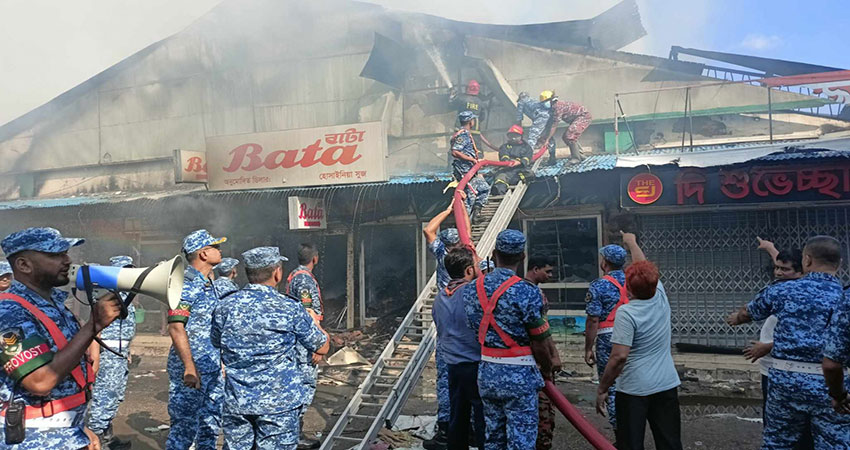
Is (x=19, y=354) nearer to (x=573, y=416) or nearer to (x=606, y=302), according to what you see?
(x=573, y=416)

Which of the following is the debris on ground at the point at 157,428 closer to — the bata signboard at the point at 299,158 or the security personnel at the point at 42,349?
the security personnel at the point at 42,349

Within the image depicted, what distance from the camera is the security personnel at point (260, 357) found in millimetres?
3662

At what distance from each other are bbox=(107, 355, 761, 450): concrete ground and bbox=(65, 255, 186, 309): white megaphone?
3850mm

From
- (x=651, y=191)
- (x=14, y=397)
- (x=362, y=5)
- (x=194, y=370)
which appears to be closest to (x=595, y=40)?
(x=362, y=5)

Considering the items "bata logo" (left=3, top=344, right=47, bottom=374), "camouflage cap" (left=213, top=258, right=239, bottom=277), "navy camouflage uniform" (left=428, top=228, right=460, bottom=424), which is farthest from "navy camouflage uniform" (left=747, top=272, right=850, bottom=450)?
"camouflage cap" (left=213, top=258, right=239, bottom=277)

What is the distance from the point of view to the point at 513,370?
370 centimetres

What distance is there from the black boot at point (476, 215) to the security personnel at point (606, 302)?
281 cm

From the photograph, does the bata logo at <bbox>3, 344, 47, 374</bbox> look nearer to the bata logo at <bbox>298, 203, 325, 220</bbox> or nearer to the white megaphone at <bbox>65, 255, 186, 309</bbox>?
the white megaphone at <bbox>65, 255, 186, 309</bbox>

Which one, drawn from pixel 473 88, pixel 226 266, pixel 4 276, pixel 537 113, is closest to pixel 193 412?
pixel 226 266

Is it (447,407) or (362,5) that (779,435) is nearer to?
(447,407)

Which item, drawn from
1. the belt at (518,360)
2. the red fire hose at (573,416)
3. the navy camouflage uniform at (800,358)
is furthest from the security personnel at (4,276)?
the navy camouflage uniform at (800,358)

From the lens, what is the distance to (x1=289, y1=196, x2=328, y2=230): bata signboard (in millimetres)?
9969

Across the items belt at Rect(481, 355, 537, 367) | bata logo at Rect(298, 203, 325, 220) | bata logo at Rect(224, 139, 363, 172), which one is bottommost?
belt at Rect(481, 355, 537, 367)

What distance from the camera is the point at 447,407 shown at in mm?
5207
